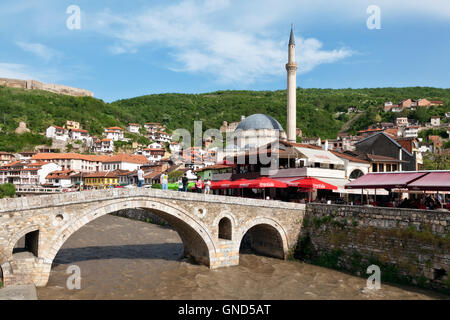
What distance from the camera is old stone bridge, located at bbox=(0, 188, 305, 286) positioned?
1210cm

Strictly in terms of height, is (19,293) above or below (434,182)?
below

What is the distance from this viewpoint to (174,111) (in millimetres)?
121688

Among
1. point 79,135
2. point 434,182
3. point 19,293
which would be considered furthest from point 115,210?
point 79,135

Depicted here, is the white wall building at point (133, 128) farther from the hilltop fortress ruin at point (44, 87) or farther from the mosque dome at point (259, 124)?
the mosque dome at point (259, 124)

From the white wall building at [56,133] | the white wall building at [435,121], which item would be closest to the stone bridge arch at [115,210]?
the white wall building at [56,133]

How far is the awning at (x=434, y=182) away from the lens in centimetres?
1452

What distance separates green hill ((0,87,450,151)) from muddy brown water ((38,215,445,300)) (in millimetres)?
72137

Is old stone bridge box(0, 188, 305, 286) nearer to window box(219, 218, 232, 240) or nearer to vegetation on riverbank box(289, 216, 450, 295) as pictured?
window box(219, 218, 232, 240)

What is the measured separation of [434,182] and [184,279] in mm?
11538

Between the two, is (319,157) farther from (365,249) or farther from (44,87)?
(44,87)

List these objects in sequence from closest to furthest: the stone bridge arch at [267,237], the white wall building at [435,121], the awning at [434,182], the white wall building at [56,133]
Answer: the awning at [434,182], the stone bridge arch at [267,237], the white wall building at [435,121], the white wall building at [56,133]

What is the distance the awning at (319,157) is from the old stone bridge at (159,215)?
16.4 feet

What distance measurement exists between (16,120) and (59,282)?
9161cm
